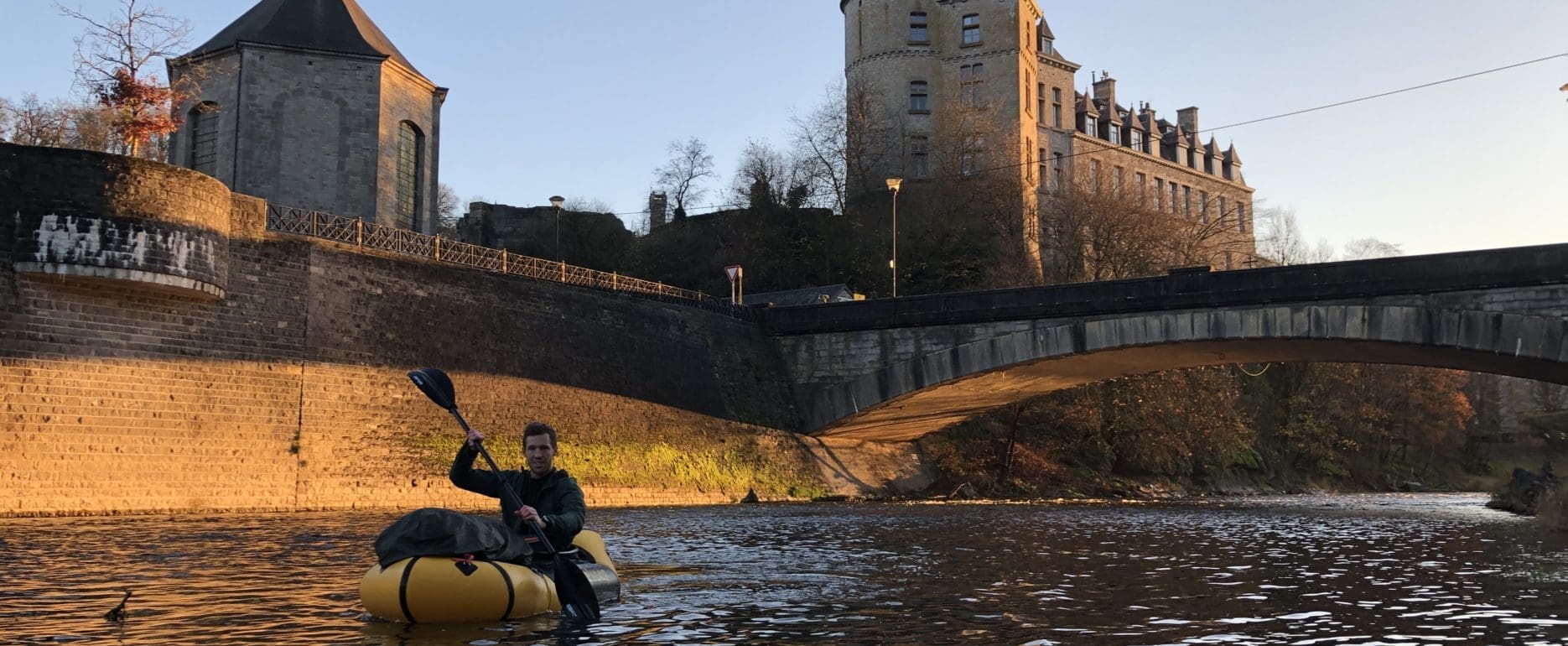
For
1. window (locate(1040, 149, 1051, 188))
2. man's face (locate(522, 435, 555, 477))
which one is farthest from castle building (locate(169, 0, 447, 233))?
window (locate(1040, 149, 1051, 188))

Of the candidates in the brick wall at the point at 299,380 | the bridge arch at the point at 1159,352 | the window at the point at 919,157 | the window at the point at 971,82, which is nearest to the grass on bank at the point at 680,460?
the brick wall at the point at 299,380

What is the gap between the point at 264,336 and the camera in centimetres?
2539

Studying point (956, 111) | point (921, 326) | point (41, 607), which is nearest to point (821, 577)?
point (41, 607)

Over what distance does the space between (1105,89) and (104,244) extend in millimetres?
68088

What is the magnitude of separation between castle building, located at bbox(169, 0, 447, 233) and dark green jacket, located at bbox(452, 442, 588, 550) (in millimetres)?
31501

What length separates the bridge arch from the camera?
27.2 meters

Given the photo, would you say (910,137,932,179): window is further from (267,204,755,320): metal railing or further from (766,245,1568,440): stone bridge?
(267,204,755,320): metal railing

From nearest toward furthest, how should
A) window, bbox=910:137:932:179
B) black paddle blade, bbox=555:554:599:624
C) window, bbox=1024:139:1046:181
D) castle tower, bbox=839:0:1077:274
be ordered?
black paddle blade, bbox=555:554:599:624 → castle tower, bbox=839:0:1077:274 → window, bbox=910:137:932:179 → window, bbox=1024:139:1046:181

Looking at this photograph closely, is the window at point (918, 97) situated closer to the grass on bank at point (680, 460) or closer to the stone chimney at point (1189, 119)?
the stone chimney at point (1189, 119)

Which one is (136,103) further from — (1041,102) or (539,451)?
(1041,102)

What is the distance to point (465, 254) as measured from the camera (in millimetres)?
31125

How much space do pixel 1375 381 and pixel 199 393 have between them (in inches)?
2222

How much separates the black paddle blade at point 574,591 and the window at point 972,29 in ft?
195

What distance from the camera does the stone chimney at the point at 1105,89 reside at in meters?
79.7
